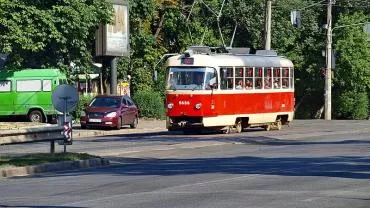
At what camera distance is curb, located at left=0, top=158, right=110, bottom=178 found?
Answer: 67.8 ft

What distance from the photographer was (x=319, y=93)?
7112cm

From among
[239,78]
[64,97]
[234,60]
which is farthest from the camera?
[239,78]

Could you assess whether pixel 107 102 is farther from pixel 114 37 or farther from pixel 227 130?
pixel 114 37

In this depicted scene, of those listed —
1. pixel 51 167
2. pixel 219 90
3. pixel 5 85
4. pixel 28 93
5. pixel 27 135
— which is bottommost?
pixel 51 167

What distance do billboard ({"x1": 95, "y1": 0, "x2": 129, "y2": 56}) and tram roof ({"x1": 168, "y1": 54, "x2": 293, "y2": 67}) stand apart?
9880mm

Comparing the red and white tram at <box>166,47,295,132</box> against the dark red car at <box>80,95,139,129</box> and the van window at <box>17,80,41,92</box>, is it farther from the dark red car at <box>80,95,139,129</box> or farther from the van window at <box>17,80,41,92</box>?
the van window at <box>17,80,41,92</box>

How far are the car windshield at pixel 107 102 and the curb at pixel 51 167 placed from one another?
1800cm

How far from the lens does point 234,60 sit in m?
37.5

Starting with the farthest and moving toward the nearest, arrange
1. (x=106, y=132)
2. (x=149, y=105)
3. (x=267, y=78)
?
(x=149, y=105)
(x=106, y=132)
(x=267, y=78)

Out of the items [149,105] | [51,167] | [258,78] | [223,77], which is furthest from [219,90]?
[149,105]

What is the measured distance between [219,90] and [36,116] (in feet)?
44.3

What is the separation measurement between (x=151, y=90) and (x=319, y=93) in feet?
61.7

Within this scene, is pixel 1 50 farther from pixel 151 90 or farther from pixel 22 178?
pixel 22 178

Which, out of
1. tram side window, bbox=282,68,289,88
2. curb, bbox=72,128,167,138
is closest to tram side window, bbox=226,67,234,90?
tram side window, bbox=282,68,289,88
